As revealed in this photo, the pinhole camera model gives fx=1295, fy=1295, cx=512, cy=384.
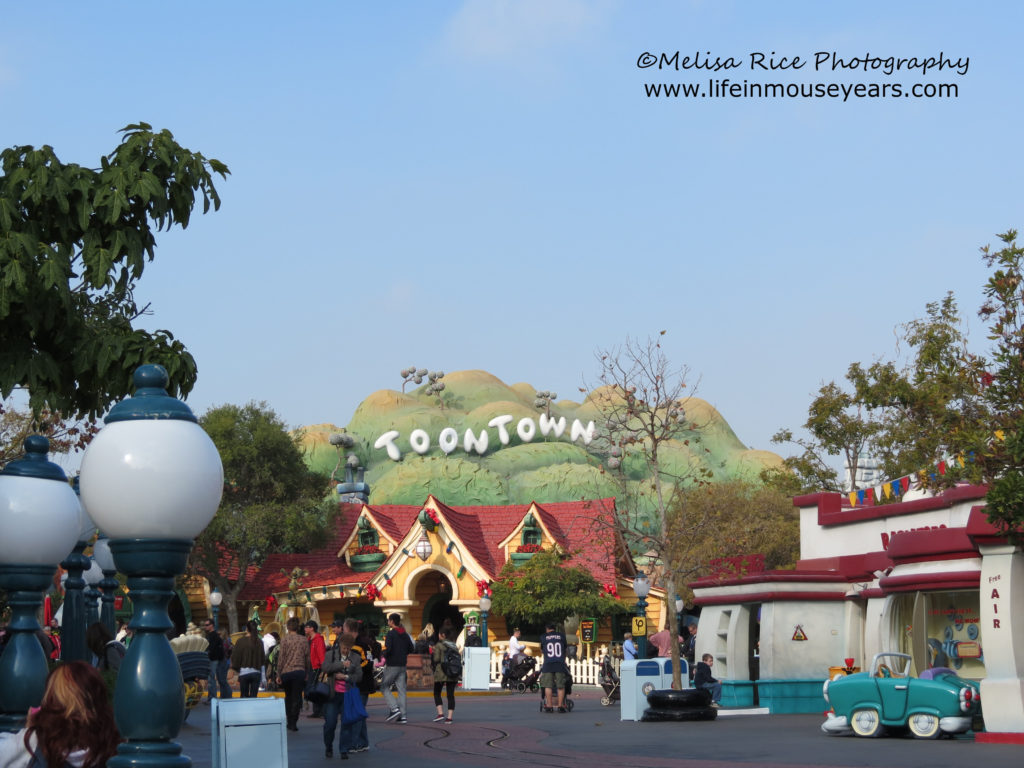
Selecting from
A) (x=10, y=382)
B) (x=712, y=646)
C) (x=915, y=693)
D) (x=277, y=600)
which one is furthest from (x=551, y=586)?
(x=10, y=382)

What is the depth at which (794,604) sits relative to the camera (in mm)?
24766

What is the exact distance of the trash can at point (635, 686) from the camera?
21734mm

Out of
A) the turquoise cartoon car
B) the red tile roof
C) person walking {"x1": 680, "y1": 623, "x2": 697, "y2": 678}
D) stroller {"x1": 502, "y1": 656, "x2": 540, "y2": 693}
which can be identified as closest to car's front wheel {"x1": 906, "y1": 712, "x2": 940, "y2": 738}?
the turquoise cartoon car

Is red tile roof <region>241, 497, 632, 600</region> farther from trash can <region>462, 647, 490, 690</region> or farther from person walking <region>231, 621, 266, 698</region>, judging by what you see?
person walking <region>231, 621, 266, 698</region>

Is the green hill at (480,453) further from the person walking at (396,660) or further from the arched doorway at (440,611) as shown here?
the person walking at (396,660)

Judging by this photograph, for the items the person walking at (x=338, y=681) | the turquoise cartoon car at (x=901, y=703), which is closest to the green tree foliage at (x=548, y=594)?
the turquoise cartoon car at (x=901, y=703)

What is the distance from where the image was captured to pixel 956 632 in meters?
20.0

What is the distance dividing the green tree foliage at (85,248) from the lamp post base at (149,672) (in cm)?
543

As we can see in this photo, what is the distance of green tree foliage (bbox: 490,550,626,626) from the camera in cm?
4106

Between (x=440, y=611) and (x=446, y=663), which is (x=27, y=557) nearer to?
(x=446, y=663)

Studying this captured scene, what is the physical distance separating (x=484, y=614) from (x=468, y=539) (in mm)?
5551

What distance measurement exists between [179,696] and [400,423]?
105 m

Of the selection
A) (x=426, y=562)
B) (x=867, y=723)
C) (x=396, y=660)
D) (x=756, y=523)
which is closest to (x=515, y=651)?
(x=426, y=562)

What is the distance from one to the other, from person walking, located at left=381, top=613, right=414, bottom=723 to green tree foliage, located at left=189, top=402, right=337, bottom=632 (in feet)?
89.3
